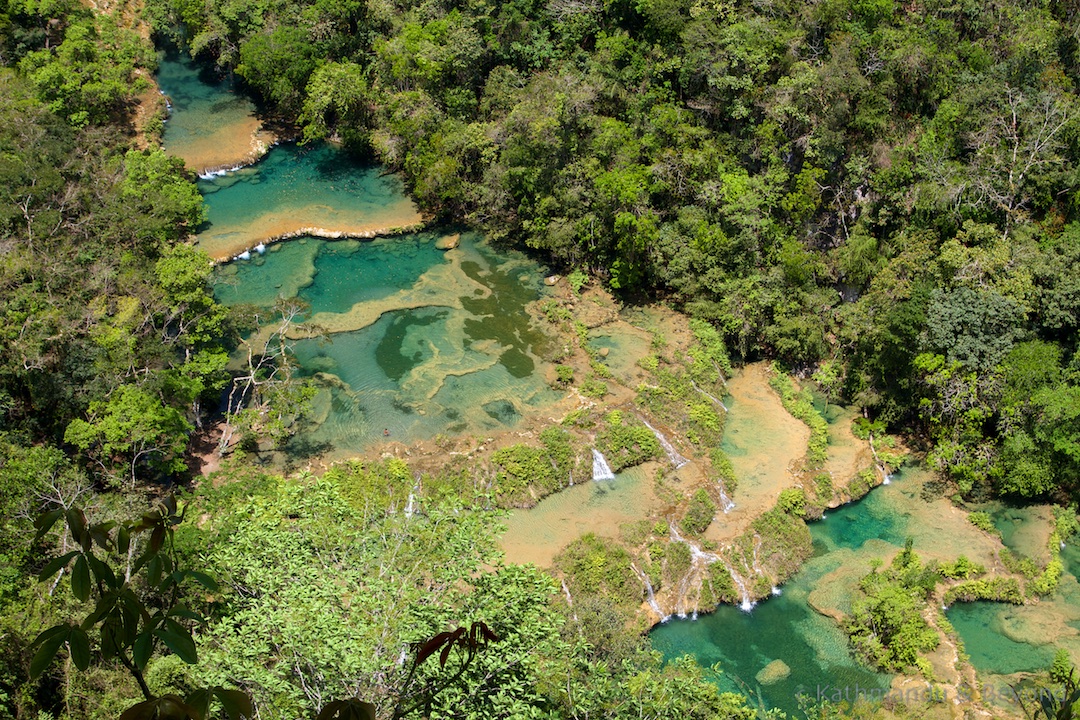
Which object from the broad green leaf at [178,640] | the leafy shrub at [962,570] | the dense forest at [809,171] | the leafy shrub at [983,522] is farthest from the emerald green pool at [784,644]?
the broad green leaf at [178,640]

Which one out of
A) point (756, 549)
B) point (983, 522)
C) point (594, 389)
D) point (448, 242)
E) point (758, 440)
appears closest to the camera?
point (756, 549)

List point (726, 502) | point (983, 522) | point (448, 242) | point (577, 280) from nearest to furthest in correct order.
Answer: point (983, 522) < point (726, 502) < point (577, 280) < point (448, 242)

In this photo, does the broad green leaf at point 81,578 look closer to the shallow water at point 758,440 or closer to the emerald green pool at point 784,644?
the emerald green pool at point 784,644

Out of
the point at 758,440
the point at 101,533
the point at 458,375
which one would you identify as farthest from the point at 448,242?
the point at 101,533

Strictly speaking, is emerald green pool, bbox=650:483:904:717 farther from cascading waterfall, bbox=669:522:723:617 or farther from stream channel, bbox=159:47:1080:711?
cascading waterfall, bbox=669:522:723:617

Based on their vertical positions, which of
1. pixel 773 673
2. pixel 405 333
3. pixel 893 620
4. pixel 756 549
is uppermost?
pixel 405 333

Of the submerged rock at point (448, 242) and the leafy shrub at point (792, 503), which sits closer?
the leafy shrub at point (792, 503)

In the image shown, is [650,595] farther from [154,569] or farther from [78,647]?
[78,647]
